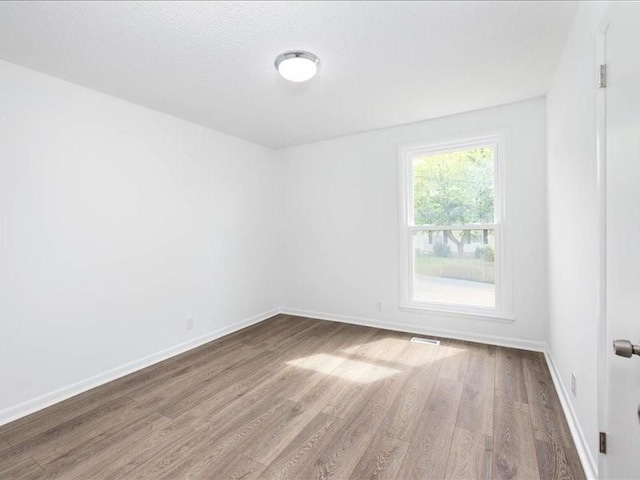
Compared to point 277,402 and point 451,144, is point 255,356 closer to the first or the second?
point 277,402

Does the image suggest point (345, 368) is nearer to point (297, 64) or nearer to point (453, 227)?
point (453, 227)

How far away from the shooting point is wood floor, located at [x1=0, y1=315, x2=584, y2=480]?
1635mm

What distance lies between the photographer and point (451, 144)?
341 centimetres

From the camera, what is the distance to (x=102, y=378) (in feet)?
8.52

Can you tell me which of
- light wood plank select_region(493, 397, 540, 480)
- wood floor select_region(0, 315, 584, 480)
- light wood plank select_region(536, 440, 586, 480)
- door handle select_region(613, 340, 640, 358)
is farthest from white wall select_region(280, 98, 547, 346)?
door handle select_region(613, 340, 640, 358)

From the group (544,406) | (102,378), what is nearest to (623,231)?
(544,406)

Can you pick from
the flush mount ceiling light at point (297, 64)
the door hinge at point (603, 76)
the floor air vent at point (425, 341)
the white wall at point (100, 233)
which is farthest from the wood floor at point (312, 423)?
the flush mount ceiling light at point (297, 64)

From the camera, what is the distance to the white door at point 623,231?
957 mm

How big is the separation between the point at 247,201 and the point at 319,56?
7.84 feet

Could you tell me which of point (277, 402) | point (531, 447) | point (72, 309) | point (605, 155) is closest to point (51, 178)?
point (72, 309)

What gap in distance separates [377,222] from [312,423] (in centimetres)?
251

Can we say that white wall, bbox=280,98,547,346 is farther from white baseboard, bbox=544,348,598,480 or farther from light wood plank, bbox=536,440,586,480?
light wood plank, bbox=536,440,586,480

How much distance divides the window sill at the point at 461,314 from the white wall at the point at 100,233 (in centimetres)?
232

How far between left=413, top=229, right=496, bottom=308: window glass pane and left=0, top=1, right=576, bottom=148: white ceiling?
1451 millimetres
